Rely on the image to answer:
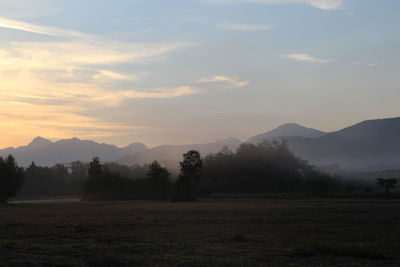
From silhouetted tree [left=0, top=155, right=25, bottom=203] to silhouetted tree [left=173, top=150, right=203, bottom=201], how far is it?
3569 cm

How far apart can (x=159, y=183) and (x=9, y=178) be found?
38740 millimetres

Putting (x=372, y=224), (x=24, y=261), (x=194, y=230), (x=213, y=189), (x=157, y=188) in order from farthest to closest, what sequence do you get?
1. (x=213, y=189)
2. (x=157, y=188)
3. (x=372, y=224)
4. (x=194, y=230)
5. (x=24, y=261)

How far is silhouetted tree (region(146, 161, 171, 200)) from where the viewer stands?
428 feet

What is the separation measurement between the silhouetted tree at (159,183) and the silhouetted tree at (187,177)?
574cm

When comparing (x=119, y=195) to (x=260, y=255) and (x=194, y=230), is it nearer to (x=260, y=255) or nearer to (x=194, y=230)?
(x=194, y=230)

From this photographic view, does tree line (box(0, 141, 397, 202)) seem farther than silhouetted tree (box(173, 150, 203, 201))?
Yes

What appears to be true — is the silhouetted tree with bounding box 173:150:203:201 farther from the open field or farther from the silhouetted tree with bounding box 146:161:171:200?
the open field

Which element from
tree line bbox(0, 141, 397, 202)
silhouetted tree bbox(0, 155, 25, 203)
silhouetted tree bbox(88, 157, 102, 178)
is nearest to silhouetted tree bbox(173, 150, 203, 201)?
tree line bbox(0, 141, 397, 202)

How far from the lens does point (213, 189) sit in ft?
508

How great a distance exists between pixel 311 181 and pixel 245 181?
21156mm

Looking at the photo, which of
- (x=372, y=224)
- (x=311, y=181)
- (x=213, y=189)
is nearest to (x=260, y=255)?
(x=372, y=224)

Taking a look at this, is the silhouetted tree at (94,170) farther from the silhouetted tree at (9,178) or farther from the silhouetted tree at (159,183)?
the silhouetted tree at (9,178)

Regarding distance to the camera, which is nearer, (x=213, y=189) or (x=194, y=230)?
(x=194, y=230)

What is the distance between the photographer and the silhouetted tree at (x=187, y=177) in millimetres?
120062
